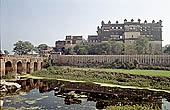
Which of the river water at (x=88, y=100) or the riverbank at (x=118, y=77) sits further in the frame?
the riverbank at (x=118, y=77)

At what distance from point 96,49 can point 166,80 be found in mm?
30484

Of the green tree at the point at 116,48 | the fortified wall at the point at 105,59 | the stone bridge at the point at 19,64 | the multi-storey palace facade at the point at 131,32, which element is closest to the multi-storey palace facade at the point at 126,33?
the multi-storey palace facade at the point at 131,32

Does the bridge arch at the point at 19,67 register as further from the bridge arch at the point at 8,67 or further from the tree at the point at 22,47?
the tree at the point at 22,47

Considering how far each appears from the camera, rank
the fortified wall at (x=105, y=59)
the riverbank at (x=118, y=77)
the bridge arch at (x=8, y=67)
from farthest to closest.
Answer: the fortified wall at (x=105, y=59) < the bridge arch at (x=8, y=67) < the riverbank at (x=118, y=77)

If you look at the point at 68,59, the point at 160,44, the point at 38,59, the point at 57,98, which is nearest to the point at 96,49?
the point at 68,59

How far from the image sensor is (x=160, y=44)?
67.8 metres

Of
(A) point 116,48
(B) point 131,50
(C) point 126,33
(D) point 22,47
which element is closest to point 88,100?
(B) point 131,50

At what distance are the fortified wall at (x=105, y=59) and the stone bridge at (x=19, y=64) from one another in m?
6.33

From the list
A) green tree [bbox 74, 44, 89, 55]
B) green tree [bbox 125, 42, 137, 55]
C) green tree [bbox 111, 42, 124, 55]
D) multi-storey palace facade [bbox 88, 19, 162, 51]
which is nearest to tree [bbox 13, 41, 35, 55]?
green tree [bbox 74, 44, 89, 55]

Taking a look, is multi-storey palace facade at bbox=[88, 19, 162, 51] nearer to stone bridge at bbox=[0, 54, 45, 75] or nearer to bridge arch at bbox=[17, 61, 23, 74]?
stone bridge at bbox=[0, 54, 45, 75]

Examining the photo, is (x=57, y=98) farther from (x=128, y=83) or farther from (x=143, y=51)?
(x=143, y=51)

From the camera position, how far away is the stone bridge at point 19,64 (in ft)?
107

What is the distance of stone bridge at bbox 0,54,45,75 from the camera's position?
32.7 metres

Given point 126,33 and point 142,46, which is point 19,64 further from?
point 126,33
